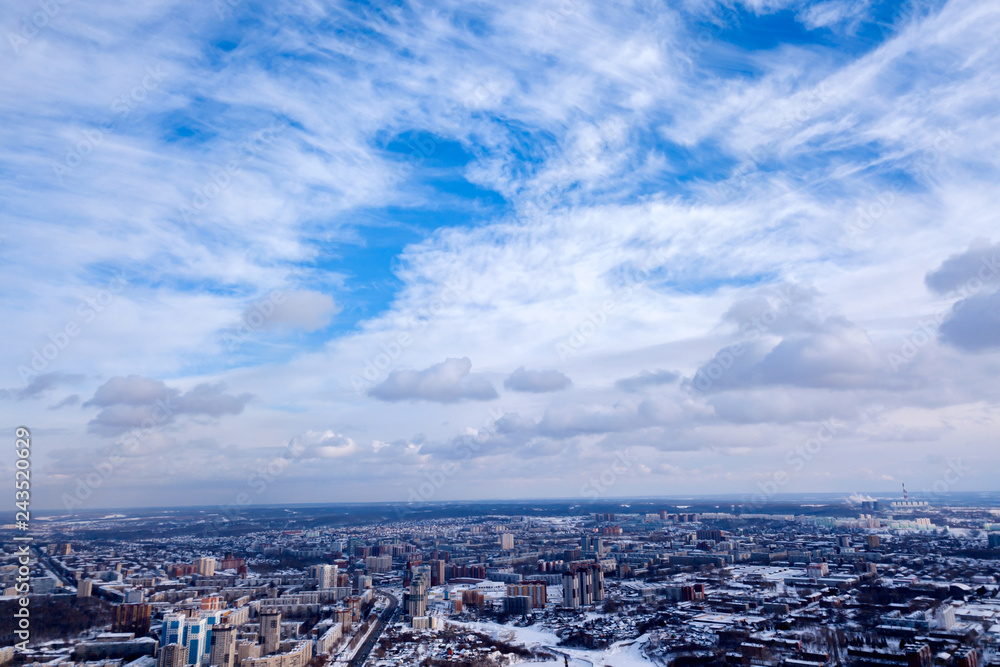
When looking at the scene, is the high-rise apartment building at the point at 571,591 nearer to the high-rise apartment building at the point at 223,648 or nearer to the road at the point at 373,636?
the road at the point at 373,636

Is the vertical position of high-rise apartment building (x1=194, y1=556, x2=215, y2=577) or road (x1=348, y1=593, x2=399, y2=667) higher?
high-rise apartment building (x1=194, y1=556, x2=215, y2=577)

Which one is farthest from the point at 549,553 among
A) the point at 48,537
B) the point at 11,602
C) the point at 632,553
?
the point at 48,537

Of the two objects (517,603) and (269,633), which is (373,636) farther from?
(517,603)

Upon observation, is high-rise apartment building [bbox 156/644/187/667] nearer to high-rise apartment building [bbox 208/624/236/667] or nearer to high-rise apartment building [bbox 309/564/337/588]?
high-rise apartment building [bbox 208/624/236/667]

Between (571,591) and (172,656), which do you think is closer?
(172,656)

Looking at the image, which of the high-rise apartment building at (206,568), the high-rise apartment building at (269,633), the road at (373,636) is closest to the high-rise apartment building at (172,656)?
the high-rise apartment building at (269,633)

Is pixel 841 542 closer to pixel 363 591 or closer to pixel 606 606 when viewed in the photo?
pixel 606 606

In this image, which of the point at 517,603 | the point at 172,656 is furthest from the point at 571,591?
the point at 172,656

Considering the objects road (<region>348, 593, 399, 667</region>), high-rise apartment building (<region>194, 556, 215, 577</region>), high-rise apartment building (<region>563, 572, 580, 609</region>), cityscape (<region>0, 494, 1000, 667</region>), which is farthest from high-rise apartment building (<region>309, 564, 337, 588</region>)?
high-rise apartment building (<region>563, 572, 580, 609</region>)
